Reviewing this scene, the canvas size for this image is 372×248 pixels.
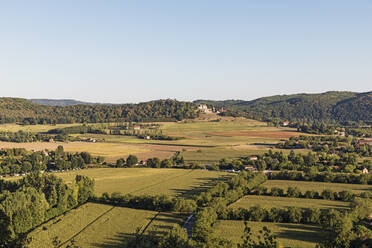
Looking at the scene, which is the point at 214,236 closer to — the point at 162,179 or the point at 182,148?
the point at 162,179

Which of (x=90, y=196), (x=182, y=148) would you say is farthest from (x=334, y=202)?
(x=182, y=148)

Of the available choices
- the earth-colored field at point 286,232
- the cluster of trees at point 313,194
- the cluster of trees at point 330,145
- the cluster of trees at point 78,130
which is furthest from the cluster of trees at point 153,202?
the cluster of trees at point 78,130

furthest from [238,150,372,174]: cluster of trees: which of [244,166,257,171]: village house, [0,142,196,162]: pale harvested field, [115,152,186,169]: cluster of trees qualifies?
[0,142,196,162]: pale harvested field

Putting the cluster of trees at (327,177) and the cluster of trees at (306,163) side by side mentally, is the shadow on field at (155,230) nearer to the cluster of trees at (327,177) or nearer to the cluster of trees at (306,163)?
the cluster of trees at (327,177)

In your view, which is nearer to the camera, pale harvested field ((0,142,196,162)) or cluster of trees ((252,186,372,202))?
cluster of trees ((252,186,372,202))

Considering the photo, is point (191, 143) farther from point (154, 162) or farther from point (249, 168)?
point (249, 168)

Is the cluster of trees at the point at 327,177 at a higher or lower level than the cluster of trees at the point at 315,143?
lower

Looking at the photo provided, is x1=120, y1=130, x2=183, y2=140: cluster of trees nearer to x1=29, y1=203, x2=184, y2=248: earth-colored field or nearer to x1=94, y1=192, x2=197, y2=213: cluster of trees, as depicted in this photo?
x1=94, y1=192, x2=197, y2=213: cluster of trees
